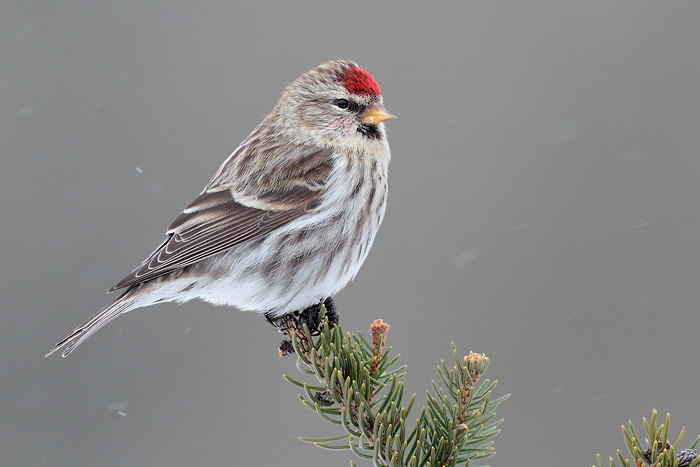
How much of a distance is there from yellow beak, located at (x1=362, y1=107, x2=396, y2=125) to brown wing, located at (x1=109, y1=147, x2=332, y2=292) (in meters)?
0.22

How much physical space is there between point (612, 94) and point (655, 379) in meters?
1.97

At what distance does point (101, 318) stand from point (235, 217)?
55 centimetres

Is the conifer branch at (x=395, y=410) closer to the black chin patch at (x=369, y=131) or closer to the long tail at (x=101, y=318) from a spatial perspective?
the long tail at (x=101, y=318)

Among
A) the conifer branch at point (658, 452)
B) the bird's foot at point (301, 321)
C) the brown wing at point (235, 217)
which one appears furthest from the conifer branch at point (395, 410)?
the brown wing at point (235, 217)

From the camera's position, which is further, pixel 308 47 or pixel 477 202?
pixel 308 47

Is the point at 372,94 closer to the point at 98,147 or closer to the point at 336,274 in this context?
the point at 336,274

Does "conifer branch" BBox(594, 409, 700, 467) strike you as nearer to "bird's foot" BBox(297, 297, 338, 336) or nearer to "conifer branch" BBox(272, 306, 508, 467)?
"conifer branch" BBox(272, 306, 508, 467)

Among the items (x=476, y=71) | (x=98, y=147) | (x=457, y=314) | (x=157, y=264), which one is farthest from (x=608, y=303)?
(x=98, y=147)

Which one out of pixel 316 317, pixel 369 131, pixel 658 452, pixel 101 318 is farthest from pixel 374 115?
pixel 658 452

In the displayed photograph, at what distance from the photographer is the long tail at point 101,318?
228 centimetres

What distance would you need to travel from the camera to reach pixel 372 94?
265 centimetres

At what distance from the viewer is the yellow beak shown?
2.63 metres

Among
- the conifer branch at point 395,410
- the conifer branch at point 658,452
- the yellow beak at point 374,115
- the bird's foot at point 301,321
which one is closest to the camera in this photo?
the conifer branch at point 658,452

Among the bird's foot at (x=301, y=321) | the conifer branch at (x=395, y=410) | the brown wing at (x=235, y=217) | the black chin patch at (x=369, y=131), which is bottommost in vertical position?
the conifer branch at (x=395, y=410)
